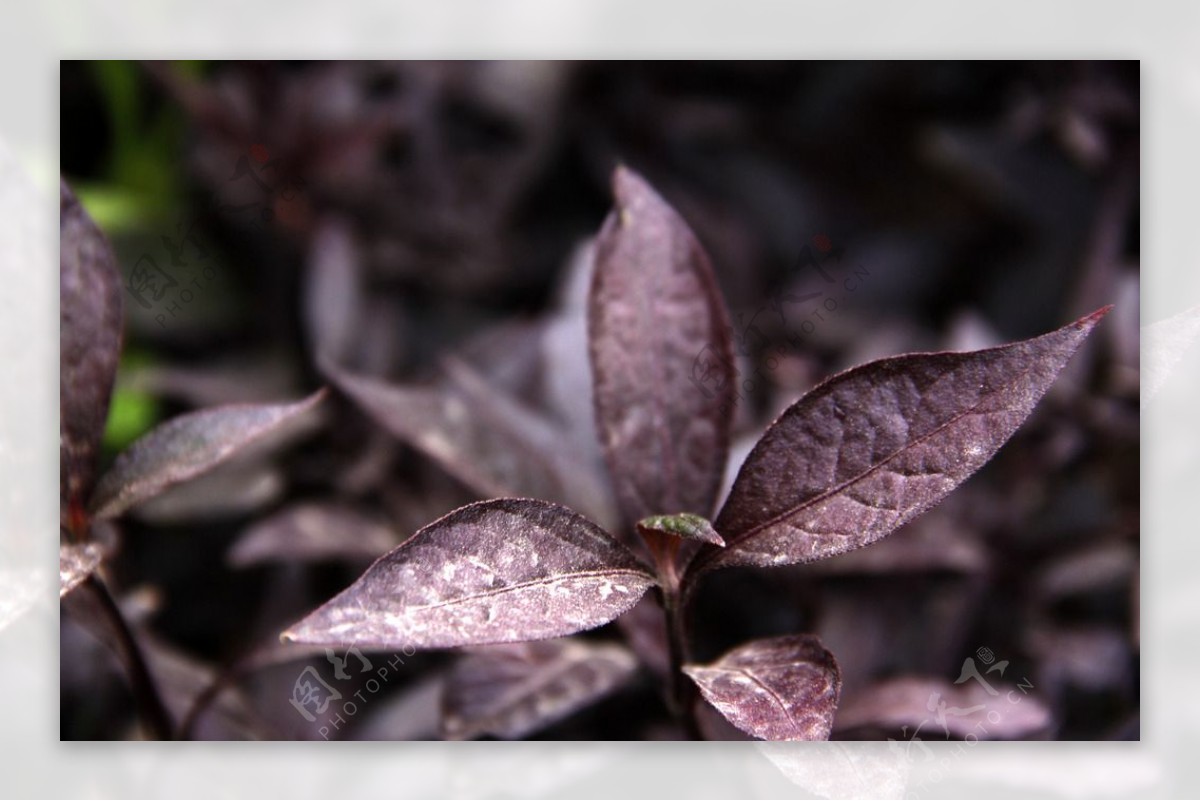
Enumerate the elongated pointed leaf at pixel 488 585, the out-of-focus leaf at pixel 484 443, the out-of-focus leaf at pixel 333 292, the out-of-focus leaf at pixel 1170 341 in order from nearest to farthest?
the elongated pointed leaf at pixel 488 585 → the out-of-focus leaf at pixel 1170 341 → the out-of-focus leaf at pixel 484 443 → the out-of-focus leaf at pixel 333 292

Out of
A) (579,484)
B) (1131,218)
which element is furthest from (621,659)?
(1131,218)

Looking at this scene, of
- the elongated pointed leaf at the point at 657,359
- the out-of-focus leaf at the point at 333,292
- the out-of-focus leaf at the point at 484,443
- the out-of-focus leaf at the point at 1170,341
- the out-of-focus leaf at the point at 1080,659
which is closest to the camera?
the out-of-focus leaf at the point at 1170,341

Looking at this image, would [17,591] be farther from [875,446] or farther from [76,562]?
[875,446]

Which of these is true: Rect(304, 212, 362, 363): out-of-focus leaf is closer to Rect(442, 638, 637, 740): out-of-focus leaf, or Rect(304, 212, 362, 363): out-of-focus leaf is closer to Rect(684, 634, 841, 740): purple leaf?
Rect(442, 638, 637, 740): out-of-focus leaf

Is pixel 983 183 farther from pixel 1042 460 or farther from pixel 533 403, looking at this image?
pixel 533 403

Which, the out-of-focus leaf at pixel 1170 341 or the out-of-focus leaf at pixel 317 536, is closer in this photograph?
the out-of-focus leaf at pixel 1170 341

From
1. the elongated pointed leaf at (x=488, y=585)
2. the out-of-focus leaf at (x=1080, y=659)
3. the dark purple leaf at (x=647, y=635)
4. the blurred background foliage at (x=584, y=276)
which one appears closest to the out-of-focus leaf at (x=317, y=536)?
the blurred background foliage at (x=584, y=276)

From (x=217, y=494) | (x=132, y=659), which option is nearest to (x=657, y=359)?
(x=132, y=659)

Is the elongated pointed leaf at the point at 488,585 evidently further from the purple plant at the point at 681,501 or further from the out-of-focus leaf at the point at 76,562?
the out-of-focus leaf at the point at 76,562
